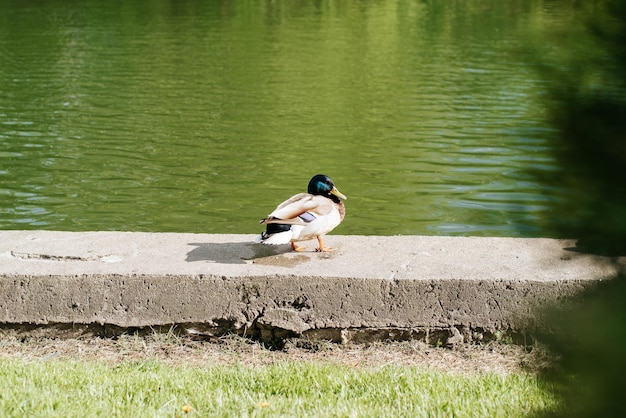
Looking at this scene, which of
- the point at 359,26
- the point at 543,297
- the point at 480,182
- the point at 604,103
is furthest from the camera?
the point at 359,26

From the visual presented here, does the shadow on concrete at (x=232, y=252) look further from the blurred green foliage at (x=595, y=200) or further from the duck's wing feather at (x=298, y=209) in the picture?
the blurred green foliage at (x=595, y=200)

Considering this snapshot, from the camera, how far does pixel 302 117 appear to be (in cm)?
1617

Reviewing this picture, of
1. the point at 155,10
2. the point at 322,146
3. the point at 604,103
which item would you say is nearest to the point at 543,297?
the point at 604,103

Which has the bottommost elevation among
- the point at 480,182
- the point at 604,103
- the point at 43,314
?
the point at 480,182

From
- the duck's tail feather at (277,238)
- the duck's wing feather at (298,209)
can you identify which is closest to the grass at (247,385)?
the duck's tail feather at (277,238)

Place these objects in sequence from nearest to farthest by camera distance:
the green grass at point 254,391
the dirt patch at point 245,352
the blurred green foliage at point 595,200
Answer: the blurred green foliage at point 595,200 < the green grass at point 254,391 < the dirt patch at point 245,352

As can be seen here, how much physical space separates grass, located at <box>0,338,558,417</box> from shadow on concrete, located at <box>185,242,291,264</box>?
2.03 ft

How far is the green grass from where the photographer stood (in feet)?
12.8

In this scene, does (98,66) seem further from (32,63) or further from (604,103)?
(604,103)

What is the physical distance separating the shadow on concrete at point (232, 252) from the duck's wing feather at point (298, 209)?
224 millimetres

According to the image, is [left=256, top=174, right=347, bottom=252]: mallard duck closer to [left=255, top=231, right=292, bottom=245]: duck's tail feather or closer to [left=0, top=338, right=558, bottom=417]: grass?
[left=255, top=231, right=292, bottom=245]: duck's tail feather

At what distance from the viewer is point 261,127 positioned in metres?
15.3

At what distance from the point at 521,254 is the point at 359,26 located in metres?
28.1

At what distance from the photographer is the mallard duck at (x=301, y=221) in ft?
18.2
